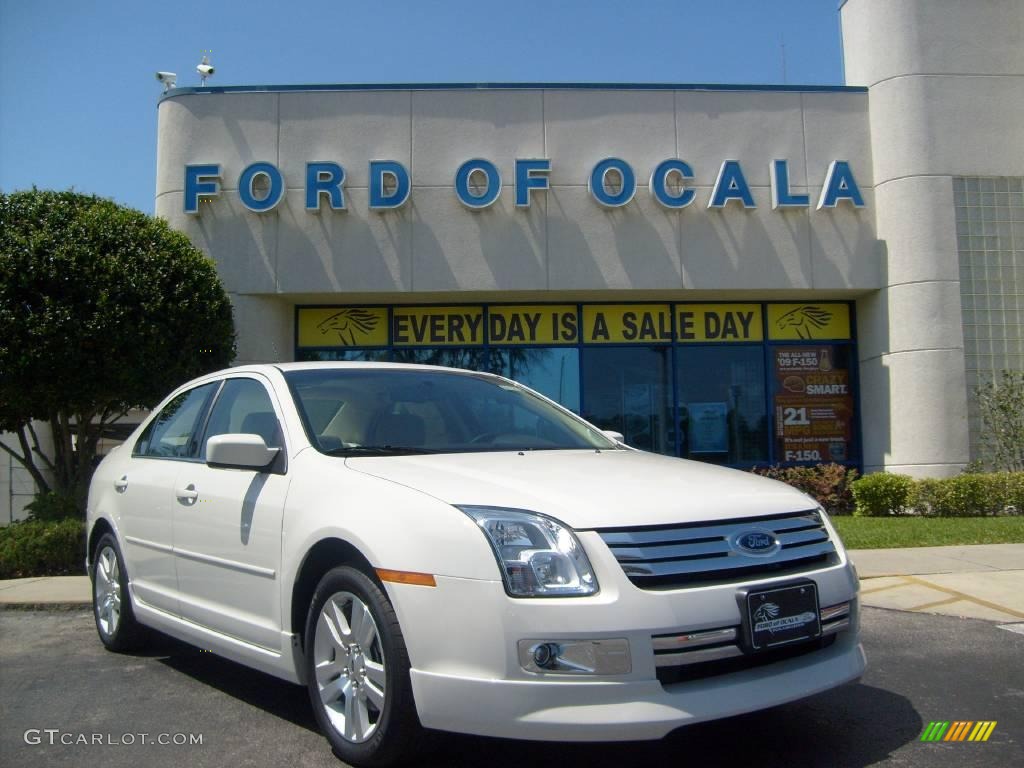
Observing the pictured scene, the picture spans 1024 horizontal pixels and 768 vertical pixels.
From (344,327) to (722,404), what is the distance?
258 inches

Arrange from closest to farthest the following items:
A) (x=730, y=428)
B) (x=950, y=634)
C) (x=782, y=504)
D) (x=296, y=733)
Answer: (x=782, y=504)
(x=296, y=733)
(x=950, y=634)
(x=730, y=428)

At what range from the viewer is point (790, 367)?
16.2 m

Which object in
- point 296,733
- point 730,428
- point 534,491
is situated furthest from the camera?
point 730,428

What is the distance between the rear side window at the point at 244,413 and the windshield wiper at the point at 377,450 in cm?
41

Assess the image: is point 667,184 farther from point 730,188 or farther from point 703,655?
point 703,655

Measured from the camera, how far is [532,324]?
15.9 m

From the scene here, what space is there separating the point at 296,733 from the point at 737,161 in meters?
13.1

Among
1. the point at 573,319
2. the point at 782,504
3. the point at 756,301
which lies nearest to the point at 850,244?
the point at 756,301

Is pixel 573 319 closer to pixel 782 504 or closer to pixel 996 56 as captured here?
pixel 996 56

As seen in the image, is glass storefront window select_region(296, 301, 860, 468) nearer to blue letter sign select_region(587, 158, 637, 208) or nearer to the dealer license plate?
blue letter sign select_region(587, 158, 637, 208)

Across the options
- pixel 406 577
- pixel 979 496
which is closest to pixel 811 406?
pixel 979 496

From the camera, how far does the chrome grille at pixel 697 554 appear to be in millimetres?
3264

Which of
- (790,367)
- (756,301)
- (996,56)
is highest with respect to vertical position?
(996,56)

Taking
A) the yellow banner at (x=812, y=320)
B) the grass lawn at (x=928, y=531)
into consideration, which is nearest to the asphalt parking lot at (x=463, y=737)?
the grass lawn at (x=928, y=531)
